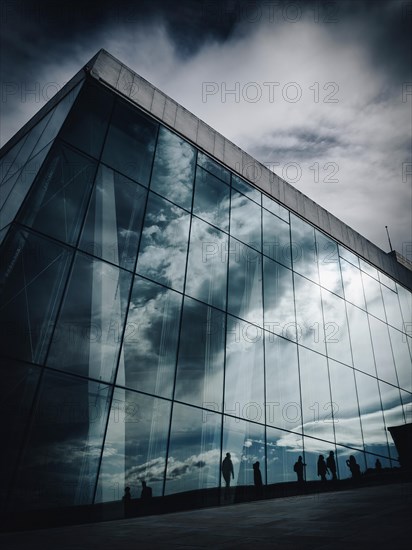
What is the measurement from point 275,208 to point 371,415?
10.8 m

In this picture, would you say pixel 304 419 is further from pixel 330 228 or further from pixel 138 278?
pixel 330 228

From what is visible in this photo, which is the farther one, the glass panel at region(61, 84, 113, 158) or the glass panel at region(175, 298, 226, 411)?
the glass panel at region(61, 84, 113, 158)

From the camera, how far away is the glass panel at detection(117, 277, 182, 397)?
10141 mm

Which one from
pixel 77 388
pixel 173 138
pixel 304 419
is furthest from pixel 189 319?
pixel 173 138

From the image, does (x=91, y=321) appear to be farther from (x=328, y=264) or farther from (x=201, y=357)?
(x=328, y=264)

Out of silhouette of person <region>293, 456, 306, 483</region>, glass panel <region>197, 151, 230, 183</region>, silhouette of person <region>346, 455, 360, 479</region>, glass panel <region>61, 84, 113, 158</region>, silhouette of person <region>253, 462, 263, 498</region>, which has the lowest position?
silhouette of person <region>253, 462, 263, 498</region>

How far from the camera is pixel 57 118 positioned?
12.1m

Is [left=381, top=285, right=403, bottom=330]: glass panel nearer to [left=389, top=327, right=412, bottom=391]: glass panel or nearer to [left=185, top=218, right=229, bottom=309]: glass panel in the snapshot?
[left=389, top=327, right=412, bottom=391]: glass panel

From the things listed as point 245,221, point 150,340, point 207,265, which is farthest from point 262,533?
point 245,221

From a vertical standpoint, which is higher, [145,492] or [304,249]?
[304,249]

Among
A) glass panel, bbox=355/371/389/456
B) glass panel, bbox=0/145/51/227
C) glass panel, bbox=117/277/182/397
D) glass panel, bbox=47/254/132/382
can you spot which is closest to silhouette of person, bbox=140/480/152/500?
glass panel, bbox=117/277/182/397

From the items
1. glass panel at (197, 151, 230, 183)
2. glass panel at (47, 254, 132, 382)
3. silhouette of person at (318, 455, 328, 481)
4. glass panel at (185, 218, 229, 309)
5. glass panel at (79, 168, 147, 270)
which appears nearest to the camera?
glass panel at (47, 254, 132, 382)

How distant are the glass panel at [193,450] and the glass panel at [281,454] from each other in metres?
2.34

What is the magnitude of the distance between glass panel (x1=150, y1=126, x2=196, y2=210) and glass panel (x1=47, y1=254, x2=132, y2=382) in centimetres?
403
